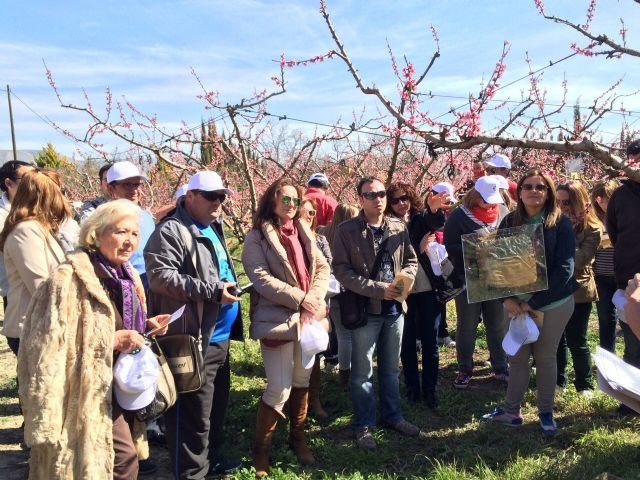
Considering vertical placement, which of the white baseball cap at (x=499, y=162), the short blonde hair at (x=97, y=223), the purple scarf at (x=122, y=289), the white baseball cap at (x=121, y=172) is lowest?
the purple scarf at (x=122, y=289)

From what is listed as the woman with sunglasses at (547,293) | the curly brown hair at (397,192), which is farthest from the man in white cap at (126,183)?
the woman with sunglasses at (547,293)

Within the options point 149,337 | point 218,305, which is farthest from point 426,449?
point 149,337

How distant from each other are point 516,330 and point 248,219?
12.0ft

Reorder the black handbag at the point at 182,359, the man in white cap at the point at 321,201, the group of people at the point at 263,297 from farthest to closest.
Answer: the man in white cap at the point at 321,201 < the black handbag at the point at 182,359 < the group of people at the point at 263,297

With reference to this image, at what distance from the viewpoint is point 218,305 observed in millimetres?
3383

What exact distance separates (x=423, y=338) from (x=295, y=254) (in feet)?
5.47

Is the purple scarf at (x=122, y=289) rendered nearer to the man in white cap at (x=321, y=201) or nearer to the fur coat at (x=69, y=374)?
the fur coat at (x=69, y=374)

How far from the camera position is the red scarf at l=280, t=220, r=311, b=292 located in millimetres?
3697

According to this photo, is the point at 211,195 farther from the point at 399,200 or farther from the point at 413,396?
the point at 413,396

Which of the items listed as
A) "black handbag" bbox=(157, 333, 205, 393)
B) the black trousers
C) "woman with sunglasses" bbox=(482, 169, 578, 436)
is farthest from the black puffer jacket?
"black handbag" bbox=(157, 333, 205, 393)

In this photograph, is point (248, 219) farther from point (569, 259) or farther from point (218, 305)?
point (569, 259)

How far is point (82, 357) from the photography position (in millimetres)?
2508

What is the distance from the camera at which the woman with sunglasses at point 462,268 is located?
443cm

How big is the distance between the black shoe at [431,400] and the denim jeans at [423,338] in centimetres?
3
